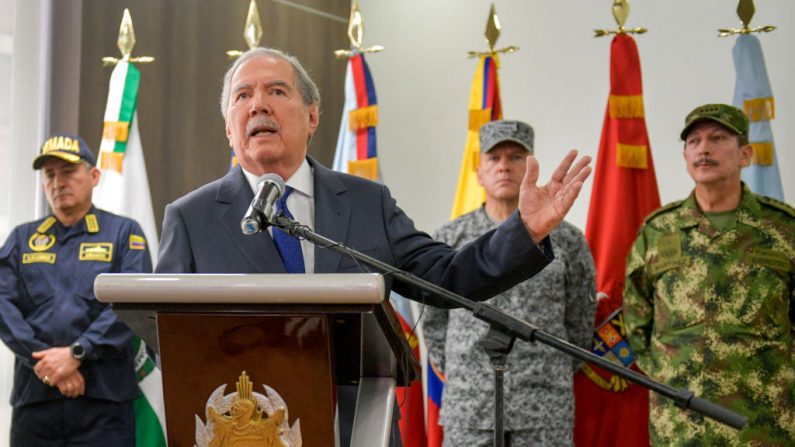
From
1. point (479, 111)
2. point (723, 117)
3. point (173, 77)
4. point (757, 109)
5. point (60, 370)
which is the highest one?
point (173, 77)

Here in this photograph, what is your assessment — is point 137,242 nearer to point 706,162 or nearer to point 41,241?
point 41,241

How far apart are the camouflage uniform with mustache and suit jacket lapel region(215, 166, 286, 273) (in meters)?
1.88

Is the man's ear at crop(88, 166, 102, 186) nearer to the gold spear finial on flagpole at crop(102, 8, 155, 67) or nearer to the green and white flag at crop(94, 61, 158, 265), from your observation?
the green and white flag at crop(94, 61, 158, 265)

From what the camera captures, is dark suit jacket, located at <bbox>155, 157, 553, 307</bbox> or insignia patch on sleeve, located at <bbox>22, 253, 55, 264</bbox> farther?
insignia patch on sleeve, located at <bbox>22, 253, 55, 264</bbox>

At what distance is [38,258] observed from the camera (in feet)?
12.3

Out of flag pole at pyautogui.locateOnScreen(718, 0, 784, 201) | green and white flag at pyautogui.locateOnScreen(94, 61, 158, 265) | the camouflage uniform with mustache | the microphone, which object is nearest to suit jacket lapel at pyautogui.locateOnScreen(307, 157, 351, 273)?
the microphone

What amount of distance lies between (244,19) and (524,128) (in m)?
2.24

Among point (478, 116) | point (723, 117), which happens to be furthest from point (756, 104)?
point (478, 116)

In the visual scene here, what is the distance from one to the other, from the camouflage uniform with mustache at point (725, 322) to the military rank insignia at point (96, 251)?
6.99ft

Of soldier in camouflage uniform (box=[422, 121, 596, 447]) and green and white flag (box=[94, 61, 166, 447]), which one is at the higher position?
green and white flag (box=[94, 61, 166, 447])

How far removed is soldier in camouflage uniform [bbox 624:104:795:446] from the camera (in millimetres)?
2992

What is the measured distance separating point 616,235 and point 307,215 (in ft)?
7.33

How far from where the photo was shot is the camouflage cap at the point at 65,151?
12.6 feet

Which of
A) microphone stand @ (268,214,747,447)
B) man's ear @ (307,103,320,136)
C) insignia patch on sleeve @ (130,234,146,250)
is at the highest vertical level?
man's ear @ (307,103,320,136)
